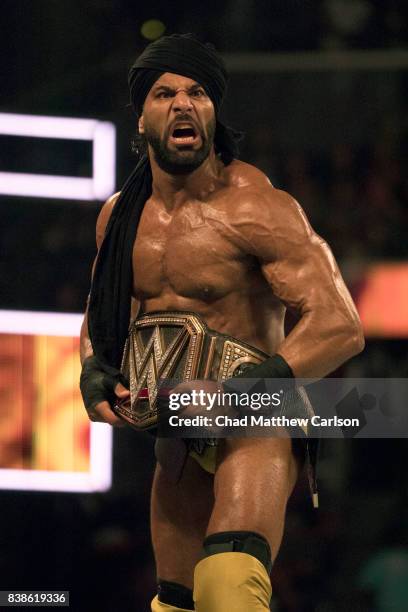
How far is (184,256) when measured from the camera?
3.18 metres

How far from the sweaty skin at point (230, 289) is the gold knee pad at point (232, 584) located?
70 mm

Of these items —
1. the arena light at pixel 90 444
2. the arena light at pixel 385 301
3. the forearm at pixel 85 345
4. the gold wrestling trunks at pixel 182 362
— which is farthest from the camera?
the arena light at pixel 385 301

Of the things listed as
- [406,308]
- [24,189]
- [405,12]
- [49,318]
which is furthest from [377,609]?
[405,12]

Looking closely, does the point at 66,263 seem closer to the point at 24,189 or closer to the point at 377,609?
the point at 24,189

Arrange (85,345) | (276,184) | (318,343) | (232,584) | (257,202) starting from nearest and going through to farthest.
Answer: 1. (232,584)
2. (318,343)
3. (257,202)
4. (85,345)
5. (276,184)

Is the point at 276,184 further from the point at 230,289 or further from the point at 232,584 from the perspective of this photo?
the point at 232,584

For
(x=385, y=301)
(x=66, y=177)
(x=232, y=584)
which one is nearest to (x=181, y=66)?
(x=232, y=584)

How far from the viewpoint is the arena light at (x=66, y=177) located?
15.5 ft

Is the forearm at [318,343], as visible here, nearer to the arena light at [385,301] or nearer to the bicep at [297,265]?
the bicep at [297,265]

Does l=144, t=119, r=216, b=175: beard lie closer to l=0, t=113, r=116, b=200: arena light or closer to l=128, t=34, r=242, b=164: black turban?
l=128, t=34, r=242, b=164: black turban

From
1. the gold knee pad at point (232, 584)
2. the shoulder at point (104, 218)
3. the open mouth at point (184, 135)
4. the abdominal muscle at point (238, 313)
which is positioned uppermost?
the open mouth at point (184, 135)

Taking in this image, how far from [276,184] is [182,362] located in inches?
77.3

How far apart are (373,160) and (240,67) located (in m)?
0.53

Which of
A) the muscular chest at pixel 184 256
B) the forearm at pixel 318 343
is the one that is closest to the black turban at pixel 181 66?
the muscular chest at pixel 184 256
